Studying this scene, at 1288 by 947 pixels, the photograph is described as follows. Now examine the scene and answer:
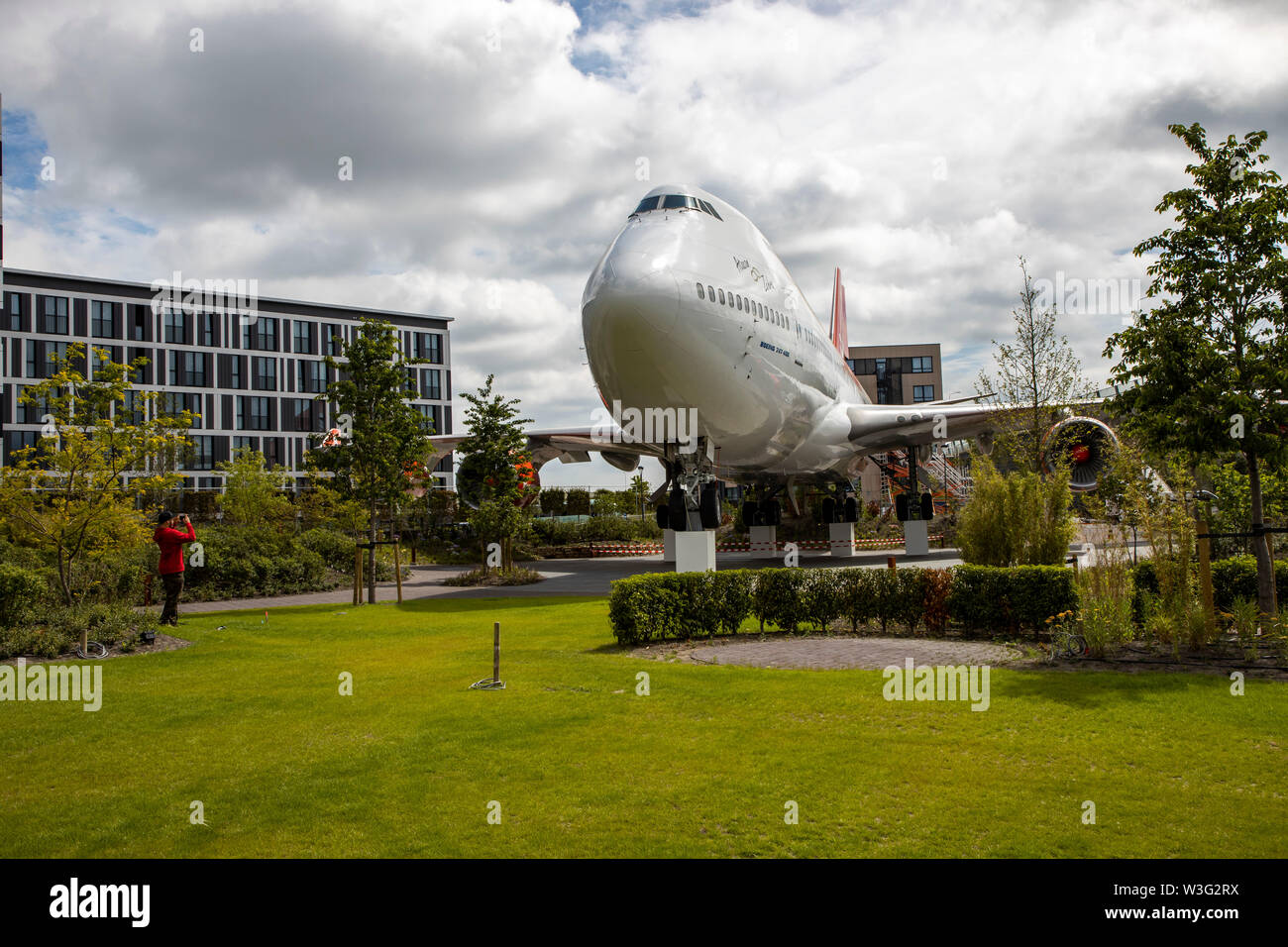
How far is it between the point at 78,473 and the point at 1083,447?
1034 inches

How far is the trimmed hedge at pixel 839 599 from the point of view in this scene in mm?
11883

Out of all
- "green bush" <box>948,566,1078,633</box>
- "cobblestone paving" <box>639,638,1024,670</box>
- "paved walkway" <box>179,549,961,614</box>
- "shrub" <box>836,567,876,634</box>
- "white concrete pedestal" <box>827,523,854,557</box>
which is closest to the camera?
"cobblestone paving" <box>639,638,1024,670</box>

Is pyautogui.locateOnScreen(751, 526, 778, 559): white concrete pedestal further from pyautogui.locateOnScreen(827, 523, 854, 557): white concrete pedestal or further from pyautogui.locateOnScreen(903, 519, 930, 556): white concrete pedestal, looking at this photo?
pyautogui.locateOnScreen(903, 519, 930, 556): white concrete pedestal

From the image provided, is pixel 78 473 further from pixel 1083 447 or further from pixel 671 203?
pixel 1083 447

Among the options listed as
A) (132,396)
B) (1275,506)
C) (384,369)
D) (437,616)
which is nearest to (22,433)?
(132,396)

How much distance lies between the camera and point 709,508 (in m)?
19.0

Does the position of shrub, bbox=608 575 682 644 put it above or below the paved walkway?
above

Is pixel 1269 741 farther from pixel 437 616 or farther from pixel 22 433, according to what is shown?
pixel 22 433

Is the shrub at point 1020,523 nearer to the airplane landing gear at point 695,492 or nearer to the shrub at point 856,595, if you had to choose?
the shrub at point 856,595

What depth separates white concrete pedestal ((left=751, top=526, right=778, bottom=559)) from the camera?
35031 millimetres

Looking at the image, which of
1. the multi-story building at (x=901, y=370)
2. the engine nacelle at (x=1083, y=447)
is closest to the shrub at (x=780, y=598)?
the engine nacelle at (x=1083, y=447)

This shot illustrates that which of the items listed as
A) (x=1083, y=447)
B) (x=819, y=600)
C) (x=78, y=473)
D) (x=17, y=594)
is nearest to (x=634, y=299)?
(x=819, y=600)

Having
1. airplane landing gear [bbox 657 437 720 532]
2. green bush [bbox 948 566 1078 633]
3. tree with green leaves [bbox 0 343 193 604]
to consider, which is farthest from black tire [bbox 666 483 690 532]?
tree with green leaves [bbox 0 343 193 604]

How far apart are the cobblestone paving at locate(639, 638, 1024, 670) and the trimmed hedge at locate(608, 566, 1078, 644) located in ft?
1.81
